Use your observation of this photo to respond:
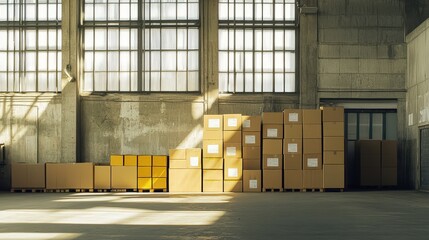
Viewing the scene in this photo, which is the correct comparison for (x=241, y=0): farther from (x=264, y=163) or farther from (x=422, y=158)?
(x=422, y=158)

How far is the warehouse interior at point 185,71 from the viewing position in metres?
23.6

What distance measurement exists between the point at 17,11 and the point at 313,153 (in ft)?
37.9

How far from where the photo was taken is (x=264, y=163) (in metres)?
22.0

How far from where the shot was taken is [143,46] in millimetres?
24141

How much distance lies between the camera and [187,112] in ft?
77.7

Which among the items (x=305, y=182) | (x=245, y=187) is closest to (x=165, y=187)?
(x=245, y=187)

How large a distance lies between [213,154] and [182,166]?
107 cm

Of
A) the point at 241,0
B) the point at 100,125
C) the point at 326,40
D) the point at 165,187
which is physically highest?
the point at 241,0

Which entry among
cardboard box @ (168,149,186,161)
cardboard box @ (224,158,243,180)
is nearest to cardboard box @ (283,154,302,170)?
cardboard box @ (224,158,243,180)

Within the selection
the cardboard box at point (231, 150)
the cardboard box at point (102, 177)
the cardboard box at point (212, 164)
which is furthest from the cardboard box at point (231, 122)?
the cardboard box at point (102, 177)

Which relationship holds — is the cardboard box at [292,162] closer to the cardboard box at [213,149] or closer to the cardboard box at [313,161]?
the cardboard box at [313,161]

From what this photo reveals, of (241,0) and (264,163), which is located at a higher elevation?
(241,0)

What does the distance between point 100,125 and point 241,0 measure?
6565 mm

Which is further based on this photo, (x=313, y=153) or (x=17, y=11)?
(x=17, y=11)
